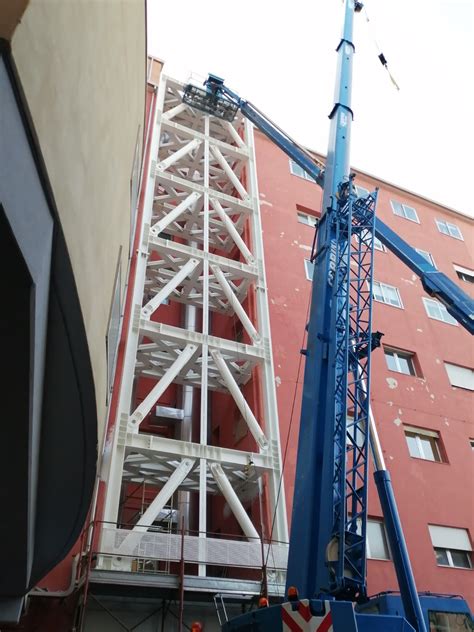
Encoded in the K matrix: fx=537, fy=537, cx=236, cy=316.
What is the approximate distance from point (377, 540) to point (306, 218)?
1365 cm

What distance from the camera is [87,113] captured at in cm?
408

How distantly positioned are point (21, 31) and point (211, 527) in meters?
17.2

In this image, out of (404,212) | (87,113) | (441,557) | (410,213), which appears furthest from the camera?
(410,213)

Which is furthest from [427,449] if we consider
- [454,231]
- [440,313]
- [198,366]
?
[454,231]

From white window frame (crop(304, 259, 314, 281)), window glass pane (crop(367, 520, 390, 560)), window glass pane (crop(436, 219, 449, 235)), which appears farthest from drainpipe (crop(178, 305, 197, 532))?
window glass pane (crop(436, 219, 449, 235))

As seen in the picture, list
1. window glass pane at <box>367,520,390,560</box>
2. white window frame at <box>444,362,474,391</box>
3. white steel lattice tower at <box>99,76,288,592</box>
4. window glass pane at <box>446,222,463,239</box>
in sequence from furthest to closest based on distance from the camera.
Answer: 1. window glass pane at <box>446,222,463,239</box>
2. white window frame at <box>444,362,474,391</box>
3. window glass pane at <box>367,520,390,560</box>
4. white steel lattice tower at <box>99,76,288,592</box>

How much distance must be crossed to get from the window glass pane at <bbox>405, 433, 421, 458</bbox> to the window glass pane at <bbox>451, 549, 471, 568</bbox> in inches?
127

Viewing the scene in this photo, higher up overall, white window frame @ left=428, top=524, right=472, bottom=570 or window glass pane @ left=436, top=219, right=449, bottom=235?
window glass pane @ left=436, top=219, right=449, bottom=235

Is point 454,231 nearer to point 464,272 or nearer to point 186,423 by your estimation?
point 464,272

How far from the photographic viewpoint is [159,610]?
1186cm

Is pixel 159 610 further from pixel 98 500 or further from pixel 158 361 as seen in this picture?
pixel 158 361

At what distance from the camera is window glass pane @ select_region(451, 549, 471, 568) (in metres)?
17.1

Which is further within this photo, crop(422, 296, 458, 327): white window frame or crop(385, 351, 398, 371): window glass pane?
crop(422, 296, 458, 327): white window frame

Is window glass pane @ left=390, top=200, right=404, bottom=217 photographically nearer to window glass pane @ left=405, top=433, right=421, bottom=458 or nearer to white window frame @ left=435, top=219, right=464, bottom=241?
white window frame @ left=435, top=219, right=464, bottom=241
